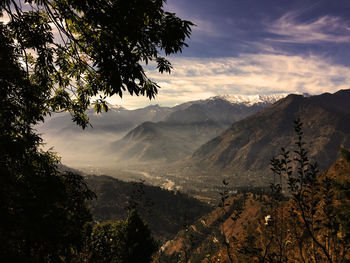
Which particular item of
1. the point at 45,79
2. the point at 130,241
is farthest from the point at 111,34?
the point at 130,241

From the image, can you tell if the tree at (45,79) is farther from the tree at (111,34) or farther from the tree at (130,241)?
the tree at (130,241)

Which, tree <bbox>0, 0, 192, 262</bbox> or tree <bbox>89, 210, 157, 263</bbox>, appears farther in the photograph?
tree <bbox>89, 210, 157, 263</bbox>

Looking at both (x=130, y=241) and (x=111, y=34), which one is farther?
(x=130, y=241)

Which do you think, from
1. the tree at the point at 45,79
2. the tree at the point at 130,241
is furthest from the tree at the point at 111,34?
the tree at the point at 130,241

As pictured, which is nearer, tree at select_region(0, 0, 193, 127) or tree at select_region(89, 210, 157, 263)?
tree at select_region(0, 0, 193, 127)

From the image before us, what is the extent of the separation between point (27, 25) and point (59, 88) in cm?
366

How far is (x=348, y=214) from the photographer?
1153cm

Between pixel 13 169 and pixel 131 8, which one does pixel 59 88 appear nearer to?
pixel 13 169

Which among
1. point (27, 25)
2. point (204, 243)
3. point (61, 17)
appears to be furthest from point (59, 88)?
point (204, 243)

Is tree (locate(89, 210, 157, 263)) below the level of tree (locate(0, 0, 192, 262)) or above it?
below

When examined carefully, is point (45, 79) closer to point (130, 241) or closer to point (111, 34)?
point (111, 34)

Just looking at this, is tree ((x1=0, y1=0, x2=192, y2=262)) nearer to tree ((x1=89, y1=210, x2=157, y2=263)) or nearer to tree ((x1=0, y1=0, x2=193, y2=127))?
tree ((x1=0, y1=0, x2=193, y2=127))

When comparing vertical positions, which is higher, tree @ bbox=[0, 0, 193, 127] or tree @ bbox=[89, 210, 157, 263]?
tree @ bbox=[0, 0, 193, 127]

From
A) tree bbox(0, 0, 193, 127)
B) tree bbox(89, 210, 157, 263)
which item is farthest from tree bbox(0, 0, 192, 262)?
tree bbox(89, 210, 157, 263)
